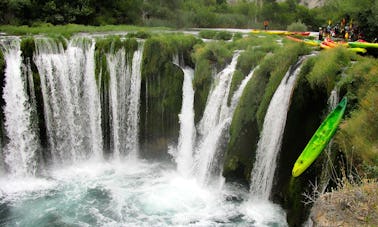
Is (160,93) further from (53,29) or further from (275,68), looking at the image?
(53,29)

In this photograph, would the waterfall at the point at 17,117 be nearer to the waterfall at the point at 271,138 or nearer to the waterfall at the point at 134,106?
the waterfall at the point at 134,106

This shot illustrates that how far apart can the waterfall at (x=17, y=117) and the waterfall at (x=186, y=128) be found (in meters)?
5.09

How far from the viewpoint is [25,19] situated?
2280 cm

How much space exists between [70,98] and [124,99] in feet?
6.36

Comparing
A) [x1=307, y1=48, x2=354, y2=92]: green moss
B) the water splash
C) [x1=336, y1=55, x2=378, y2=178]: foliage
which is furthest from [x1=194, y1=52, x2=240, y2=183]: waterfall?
[x1=336, y1=55, x2=378, y2=178]: foliage

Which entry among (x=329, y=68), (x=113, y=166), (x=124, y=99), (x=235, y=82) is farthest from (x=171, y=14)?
(x=329, y=68)

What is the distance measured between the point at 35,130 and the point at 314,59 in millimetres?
9634

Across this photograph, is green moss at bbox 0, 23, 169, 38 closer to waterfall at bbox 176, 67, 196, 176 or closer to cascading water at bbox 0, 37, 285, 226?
cascading water at bbox 0, 37, 285, 226

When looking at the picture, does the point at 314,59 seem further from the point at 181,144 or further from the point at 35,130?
the point at 35,130

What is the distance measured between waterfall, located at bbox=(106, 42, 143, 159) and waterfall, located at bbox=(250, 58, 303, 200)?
18.2ft

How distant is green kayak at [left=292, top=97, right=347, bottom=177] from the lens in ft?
29.4

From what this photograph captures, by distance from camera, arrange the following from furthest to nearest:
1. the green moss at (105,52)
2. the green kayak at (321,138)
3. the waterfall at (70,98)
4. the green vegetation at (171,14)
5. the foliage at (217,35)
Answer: the green vegetation at (171,14) < the foliage at (217,35) < the green moss at (105,52) < the waterfall at (70,98) < the green kayak at (321,138)

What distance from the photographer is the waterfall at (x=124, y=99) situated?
15.1 m

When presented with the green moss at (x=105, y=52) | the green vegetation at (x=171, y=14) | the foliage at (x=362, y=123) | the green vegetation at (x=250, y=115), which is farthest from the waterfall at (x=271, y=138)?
the green vegetation at (x=171, y=14)
